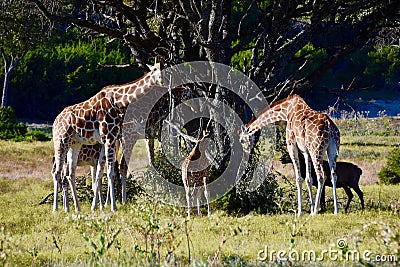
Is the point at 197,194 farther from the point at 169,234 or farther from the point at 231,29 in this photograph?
the point at 169,234

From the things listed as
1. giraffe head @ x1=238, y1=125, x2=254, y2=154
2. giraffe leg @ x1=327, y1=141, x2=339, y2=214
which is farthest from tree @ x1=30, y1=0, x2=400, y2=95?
giraffe leg @ x1=327, y1=141, x2=339, y2=214

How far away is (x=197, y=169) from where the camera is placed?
13.7m

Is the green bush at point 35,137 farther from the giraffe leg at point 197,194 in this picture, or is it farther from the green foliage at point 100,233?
the green foliage at point 100,233

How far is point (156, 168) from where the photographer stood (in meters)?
15.7

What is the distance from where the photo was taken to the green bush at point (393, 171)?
20344 mm

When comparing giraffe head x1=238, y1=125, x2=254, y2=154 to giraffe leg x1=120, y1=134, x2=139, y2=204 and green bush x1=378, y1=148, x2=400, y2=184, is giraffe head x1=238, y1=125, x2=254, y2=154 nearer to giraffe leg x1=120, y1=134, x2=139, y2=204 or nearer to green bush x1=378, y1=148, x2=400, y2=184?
giraffe leg x1=120, y1=134, x2=139, y2=204

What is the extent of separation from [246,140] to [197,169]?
1492 millimetres

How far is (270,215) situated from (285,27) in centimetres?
446

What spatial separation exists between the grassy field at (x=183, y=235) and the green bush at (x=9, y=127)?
14337mm

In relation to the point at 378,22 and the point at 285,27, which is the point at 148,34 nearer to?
the point at 285,27

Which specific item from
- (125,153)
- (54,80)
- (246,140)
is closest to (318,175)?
(246,140)

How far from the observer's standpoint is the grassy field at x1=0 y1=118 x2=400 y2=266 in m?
8.10

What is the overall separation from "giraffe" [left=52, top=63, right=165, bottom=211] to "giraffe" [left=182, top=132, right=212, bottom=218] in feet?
5.25

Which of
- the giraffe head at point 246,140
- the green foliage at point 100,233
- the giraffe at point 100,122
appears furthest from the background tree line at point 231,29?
the green foliage at point 100,233
